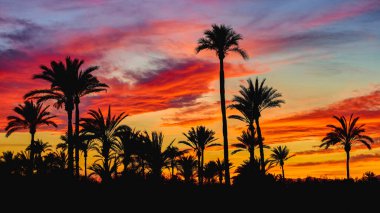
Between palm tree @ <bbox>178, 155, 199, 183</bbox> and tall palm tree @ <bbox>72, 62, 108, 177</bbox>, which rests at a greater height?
tall palm tree @ <bbox>72, 62, 108, 177</bbox>

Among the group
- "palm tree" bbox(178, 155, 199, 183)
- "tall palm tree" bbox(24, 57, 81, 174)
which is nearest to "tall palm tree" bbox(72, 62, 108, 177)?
"tall palm tree" bbox(24, 57, 81, 174)

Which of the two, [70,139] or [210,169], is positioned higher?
[70,139]

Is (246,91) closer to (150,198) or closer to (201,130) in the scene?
(201,130)

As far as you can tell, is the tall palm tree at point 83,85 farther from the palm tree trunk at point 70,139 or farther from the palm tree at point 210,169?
the palm tree at point 210,169

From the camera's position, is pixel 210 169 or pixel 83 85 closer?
pixel 83 85

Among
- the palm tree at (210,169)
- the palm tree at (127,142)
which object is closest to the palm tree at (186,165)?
the palm tree at (210,169)

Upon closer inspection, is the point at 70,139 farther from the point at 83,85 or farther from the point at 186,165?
the point at 186,165

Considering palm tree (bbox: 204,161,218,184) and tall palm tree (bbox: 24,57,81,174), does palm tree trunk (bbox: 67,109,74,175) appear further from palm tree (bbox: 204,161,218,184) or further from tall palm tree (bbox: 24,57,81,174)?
palm tree (bbox: 204,161,218,184)

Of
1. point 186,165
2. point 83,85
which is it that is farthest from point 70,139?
point 186,165

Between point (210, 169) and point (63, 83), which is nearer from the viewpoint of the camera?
point (63, 83)

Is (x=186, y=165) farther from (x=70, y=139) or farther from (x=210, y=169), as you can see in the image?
(x=70, y=139)

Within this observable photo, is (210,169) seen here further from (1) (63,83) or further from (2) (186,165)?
(1) (63,83)

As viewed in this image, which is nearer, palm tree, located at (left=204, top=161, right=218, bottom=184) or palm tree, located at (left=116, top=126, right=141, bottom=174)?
palm tree, located at (left=116, top=126, right=141, bottom=174)

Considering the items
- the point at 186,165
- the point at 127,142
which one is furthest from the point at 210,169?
the point at 127,142
